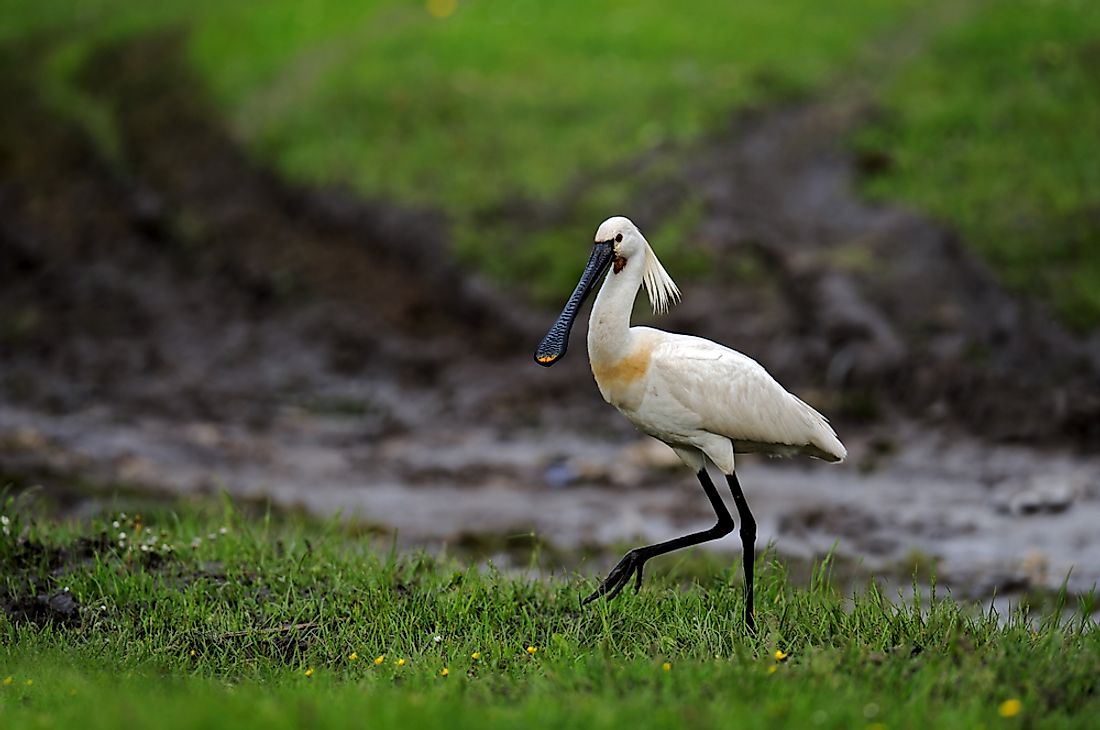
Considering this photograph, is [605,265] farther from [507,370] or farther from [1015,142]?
[1015,142]

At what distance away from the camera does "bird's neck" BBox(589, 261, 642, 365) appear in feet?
20.0

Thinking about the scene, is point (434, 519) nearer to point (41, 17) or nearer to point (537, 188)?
point (537, 188)

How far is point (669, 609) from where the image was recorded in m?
6.36

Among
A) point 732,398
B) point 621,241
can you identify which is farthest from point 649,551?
point 621,241

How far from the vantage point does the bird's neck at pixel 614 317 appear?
20.0ft

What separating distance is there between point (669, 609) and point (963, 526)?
458 cm

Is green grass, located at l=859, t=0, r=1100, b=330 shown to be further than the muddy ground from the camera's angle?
Yes

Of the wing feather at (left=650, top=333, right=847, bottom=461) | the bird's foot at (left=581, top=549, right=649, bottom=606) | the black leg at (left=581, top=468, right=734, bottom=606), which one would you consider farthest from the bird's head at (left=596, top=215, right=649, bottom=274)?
the bird's foot at (left=581, top=549, right=649, bottom=606)

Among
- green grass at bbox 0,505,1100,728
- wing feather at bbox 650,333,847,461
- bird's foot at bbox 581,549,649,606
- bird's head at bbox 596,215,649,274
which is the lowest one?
green grass at bbox 0,505,1100,728

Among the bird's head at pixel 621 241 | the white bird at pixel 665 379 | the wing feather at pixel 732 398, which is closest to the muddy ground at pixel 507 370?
the wing feather at pixel 732 398

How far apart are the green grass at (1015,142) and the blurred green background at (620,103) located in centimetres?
3

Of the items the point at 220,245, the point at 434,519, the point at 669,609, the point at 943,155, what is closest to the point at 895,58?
the point at 943,155

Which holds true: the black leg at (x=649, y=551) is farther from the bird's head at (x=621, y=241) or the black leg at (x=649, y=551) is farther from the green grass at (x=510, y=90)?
the green grass at (x=510, y=90)

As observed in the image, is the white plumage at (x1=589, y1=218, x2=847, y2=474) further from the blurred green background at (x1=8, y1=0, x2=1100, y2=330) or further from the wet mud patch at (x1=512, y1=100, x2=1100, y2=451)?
the blurred green background at (x1=8, y1=0, x2=1100, y2=330)
